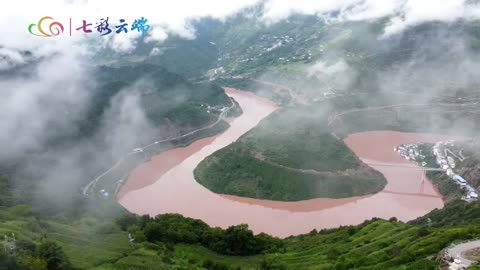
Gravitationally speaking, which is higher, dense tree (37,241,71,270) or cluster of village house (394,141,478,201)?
cluster of village house (394,141,478,201)

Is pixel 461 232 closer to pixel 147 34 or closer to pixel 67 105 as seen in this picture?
pixel 67 105

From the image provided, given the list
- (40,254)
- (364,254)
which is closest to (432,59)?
(364,254)

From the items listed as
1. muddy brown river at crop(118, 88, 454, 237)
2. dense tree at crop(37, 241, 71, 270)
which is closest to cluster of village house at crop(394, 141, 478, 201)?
muddy brown river at crop(118, 88, 454, 237)

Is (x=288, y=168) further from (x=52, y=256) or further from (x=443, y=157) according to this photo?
(x=52, y=256)

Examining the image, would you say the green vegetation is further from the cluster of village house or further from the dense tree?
the dense tree

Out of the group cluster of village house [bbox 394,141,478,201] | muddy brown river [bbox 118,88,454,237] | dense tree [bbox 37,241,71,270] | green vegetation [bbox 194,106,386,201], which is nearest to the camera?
dense tree [bbox 37,241,71,270]

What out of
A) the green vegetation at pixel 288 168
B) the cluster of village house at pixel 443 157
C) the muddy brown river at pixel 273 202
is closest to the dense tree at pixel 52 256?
the muddy brown river at pixel 273 202
